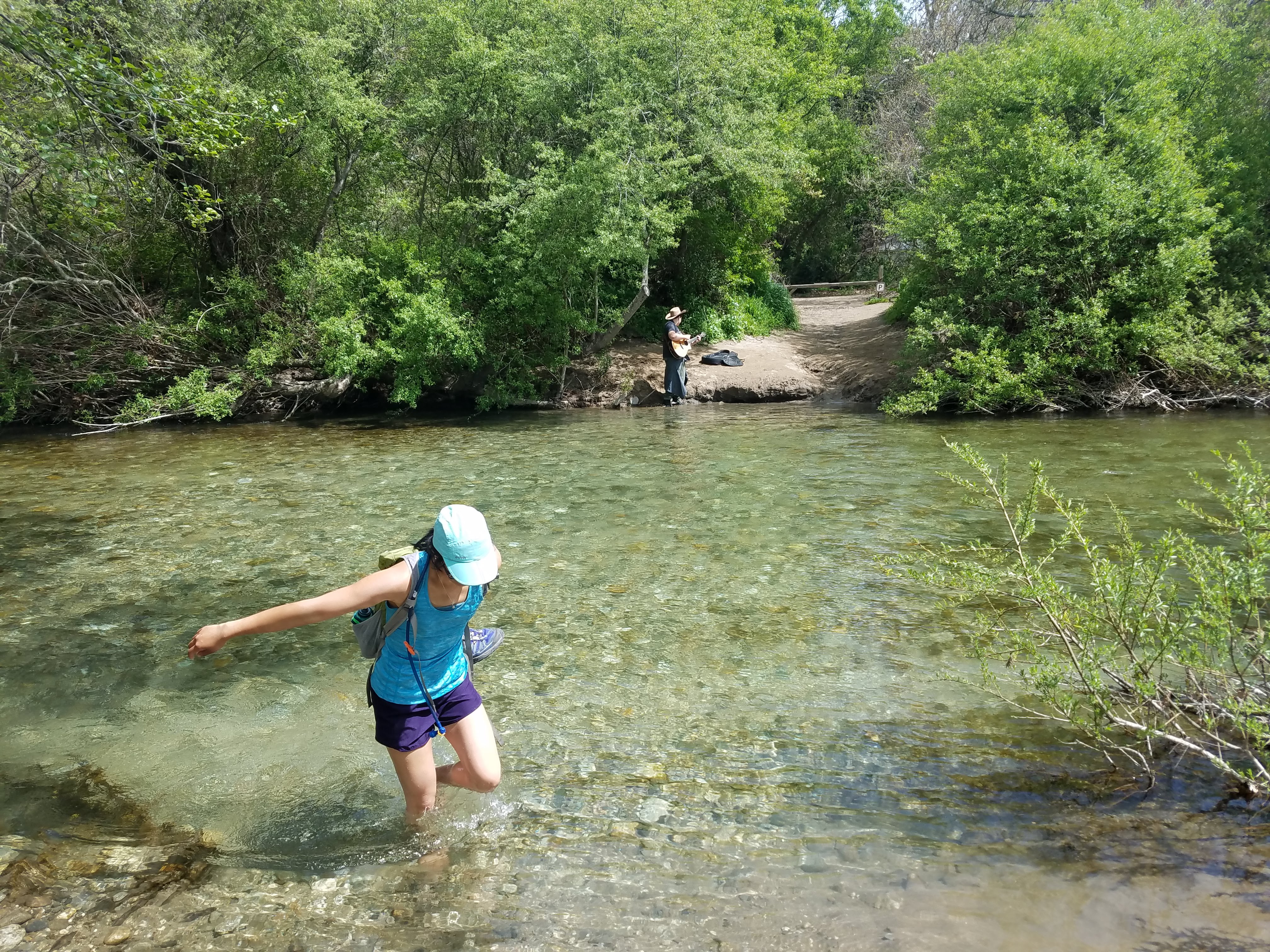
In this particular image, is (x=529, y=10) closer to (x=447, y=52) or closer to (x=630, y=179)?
(x=447, y=52)

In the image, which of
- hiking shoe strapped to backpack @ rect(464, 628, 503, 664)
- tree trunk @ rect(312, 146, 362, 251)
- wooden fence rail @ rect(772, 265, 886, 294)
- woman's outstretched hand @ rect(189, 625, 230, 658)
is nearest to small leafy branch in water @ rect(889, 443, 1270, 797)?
hiking shoe strapped to backpack @ rect(464, 628, 503, 664)

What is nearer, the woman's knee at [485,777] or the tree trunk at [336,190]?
the woman's knee at [485,777]

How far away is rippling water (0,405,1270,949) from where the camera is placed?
11.1 ft

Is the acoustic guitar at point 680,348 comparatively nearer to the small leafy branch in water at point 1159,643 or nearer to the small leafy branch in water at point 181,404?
the small leafy branch in water at point 181,404

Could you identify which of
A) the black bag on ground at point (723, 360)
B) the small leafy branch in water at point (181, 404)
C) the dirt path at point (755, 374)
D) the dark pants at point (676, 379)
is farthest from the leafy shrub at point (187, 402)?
the black bag on ground at point (723, 360)

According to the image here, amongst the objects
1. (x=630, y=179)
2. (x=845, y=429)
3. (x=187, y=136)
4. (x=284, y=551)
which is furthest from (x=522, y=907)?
(x=630, y=179)

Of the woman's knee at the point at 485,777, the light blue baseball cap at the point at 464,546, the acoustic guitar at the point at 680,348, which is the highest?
the light blue baseball cap at the point at 464,546

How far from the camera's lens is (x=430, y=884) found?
3.63 m

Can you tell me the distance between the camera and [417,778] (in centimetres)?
395

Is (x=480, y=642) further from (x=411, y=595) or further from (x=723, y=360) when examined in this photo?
(x=723, y=360)

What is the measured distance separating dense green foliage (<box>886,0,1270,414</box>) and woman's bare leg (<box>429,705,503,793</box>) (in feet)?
46.7

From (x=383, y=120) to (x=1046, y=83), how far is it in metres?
15.4

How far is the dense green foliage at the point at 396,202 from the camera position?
1814 centimetres

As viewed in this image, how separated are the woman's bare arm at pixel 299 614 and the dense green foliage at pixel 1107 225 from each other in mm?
14749
